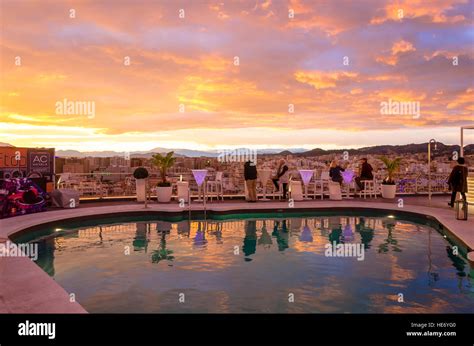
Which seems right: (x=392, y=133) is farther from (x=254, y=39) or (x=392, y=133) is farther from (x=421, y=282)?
(x=421, y=282)

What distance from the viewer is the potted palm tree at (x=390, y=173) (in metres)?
13.7

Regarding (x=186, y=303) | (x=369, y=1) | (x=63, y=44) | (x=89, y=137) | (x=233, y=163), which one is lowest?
(x=186, y=303)

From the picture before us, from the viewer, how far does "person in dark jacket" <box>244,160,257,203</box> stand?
41.7 feet

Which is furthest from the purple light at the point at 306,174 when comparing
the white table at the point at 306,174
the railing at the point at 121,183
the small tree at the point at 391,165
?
the small tree at the point at 391,165

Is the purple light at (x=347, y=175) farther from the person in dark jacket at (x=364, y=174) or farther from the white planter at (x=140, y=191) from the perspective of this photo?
the white planter at (x=140, y=191)

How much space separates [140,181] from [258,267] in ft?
24.5

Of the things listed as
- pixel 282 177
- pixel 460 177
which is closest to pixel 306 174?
pixel 282 177

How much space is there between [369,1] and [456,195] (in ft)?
19.8

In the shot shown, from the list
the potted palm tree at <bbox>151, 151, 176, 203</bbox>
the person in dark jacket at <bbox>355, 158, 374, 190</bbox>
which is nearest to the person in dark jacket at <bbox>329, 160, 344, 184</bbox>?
the person in dark jacket at <bbox>355, 158, 374, 190</bbox>

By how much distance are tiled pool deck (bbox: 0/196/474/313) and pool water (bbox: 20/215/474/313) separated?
0.44 m

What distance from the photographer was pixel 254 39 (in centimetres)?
1336

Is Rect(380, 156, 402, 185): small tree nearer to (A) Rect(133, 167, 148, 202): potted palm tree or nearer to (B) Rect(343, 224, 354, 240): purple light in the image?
(B) Rect(343, 224, 354, 240): purple light
